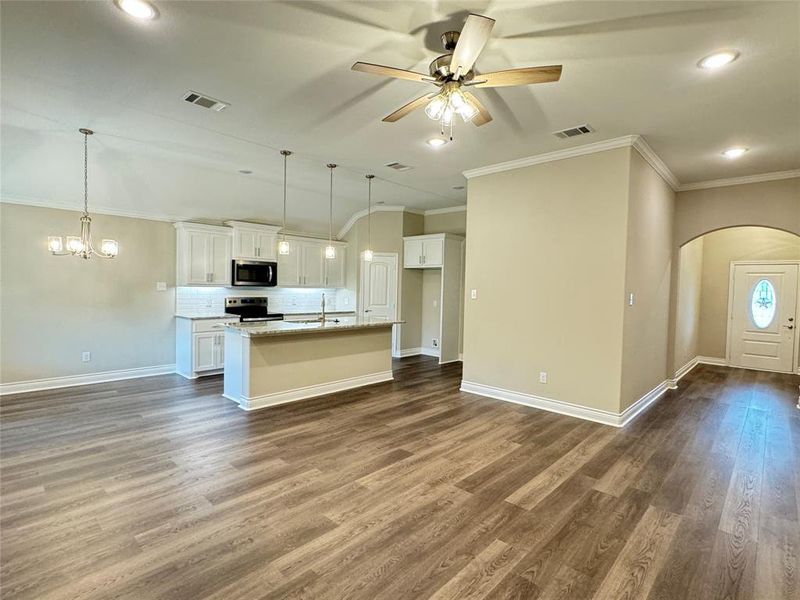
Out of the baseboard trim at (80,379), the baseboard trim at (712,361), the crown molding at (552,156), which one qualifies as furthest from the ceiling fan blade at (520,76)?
the baseboard trim at (712,361)

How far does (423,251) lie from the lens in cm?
770

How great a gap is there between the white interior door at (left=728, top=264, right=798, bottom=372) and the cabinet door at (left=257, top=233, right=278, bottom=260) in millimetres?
8716

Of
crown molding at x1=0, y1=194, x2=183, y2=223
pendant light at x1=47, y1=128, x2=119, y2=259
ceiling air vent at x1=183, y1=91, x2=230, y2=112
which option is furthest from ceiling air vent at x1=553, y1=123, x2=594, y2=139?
crown molding at x1=0, y1=194, x2=183, y2=223

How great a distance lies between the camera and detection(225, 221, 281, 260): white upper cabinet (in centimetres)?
682

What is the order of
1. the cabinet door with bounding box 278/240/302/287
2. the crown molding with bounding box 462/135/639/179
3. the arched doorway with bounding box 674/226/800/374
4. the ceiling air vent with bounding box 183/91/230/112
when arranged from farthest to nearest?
the cabinet door with bounding box 278/240/302/287
the arched doorway with bounding box 674/226/800/374
the crown molding with bounding box 462/135/639/179
the ceiling air vent with bounding box 183/91/230/112

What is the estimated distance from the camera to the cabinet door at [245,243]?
22.4ft

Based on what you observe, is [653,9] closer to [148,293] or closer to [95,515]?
[95,515]

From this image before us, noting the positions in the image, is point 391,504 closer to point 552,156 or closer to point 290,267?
point 552,156

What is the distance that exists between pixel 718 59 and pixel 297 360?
4.73m

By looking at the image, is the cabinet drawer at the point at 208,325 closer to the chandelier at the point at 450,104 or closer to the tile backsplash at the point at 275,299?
the tile backsplash at the point at 275,299

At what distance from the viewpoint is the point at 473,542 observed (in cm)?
228

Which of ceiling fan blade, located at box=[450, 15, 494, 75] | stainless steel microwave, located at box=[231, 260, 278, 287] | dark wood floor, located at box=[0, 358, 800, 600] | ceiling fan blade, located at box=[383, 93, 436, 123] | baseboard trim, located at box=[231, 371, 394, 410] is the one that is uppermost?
ceiling fan blade, located at box=[450, 15, 494, 75]

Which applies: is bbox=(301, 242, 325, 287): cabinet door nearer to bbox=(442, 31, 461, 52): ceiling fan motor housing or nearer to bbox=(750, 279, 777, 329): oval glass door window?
bbox=(442, 31, 461, 52): ceiling fan motor housing

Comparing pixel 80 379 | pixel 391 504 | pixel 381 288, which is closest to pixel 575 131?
pixel 391 504
